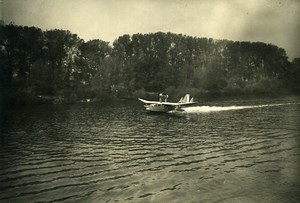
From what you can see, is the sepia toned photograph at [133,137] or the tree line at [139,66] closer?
the sepia toned photograph at [133,137]

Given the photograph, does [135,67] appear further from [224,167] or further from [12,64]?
[224,167]

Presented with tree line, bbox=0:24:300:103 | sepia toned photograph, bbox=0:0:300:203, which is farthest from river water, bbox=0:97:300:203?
tree line, bbox=0:24:300:103

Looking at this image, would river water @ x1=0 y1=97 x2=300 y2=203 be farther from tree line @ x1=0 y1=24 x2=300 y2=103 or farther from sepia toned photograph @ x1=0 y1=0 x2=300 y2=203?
tree line @ x1=0 y1=24 x2=300 y2=103

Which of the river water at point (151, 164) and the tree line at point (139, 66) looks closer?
the river water at point (151, 164)

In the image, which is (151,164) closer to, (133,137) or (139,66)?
(133,137)

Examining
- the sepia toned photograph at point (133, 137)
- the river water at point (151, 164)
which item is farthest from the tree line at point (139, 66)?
the river water at point (151, 164)

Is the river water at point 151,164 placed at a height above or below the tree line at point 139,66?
below

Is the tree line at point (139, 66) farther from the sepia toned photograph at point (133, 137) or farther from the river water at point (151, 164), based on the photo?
the river water at point (151, 164)

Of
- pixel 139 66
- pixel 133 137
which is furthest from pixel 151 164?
pixel 139 66
